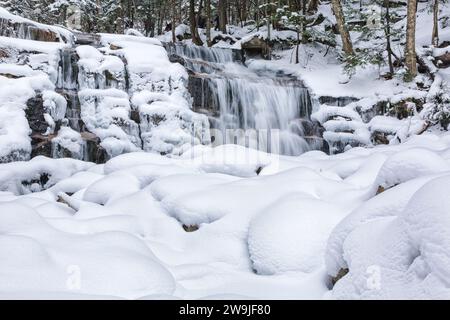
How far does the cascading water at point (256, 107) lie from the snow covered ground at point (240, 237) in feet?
17.2

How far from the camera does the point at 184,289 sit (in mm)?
2873

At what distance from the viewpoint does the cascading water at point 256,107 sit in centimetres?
1115

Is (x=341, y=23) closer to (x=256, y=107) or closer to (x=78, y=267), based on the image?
(x=256, y=107)

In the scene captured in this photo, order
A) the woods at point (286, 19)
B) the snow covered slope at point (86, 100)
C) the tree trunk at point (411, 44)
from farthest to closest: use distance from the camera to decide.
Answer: the woods at point (286, 19) → the tree trunk at point (411, 44) → the snow covered slope at point (86, 100)

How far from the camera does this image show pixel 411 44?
1163 centimetres

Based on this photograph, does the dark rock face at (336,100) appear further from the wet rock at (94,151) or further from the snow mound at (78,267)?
the snow mound at (78,267)

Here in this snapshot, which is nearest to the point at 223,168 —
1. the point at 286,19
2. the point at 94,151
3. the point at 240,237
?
the point at 240,237

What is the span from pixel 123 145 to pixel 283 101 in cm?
541

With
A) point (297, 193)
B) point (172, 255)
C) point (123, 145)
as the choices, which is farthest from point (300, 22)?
point (172, 255)

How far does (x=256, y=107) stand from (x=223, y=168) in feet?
17.9

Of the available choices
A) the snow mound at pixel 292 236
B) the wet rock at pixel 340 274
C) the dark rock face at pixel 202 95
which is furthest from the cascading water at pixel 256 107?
the wet rock at pixel 340 274

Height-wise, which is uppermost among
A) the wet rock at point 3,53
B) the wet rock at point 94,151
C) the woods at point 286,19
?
the woods at point 286,19

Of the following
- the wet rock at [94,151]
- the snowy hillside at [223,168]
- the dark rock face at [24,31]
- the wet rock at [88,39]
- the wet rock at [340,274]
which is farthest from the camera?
the wet rock at [88,39]
